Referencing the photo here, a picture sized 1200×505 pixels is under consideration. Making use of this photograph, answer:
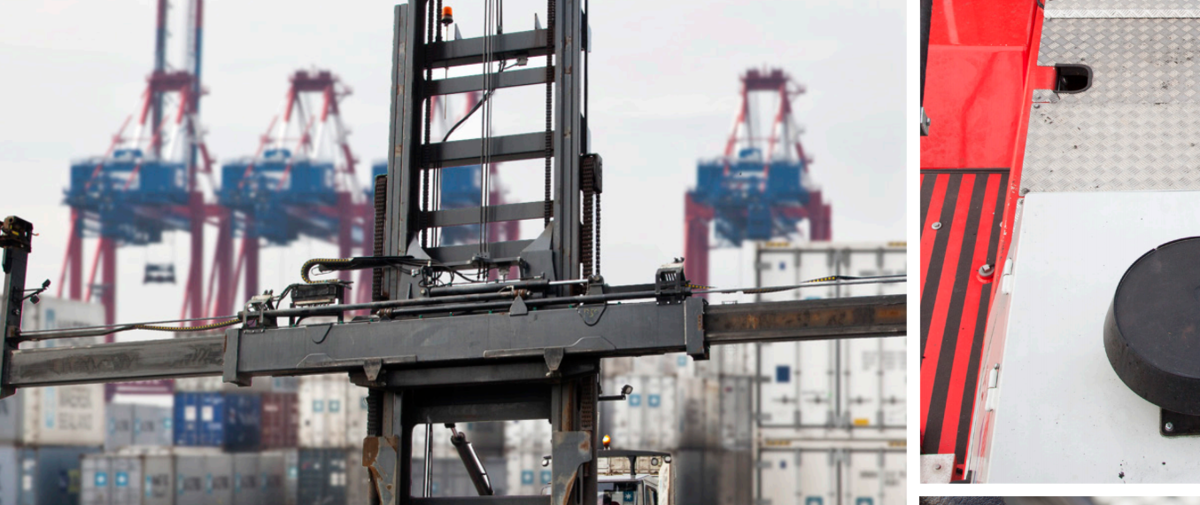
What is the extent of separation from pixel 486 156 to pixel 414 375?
165cm

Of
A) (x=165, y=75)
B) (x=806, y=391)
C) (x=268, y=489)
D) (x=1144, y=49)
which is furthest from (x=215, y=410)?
(x=1144, y=49)

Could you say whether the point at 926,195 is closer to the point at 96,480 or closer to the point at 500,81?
the point at 500,81

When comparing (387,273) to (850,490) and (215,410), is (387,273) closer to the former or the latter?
(850,490)

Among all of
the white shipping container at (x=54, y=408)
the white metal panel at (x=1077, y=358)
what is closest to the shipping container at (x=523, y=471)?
the white shipping container at (x=54, y=408)

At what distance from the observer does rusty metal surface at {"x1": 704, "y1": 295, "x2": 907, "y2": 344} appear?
6.74 metres

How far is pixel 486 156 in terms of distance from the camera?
8.34 meters

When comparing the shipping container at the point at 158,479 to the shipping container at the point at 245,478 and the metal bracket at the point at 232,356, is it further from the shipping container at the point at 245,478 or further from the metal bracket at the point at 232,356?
the metal bracket at the point at 232,356

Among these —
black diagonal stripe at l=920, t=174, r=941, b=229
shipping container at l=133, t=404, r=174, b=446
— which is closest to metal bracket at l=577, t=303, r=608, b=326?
black diagonal stripe at l=920, t=174, r=941, b=229

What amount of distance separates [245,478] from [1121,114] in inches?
1260

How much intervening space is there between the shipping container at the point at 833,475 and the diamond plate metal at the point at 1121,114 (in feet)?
62.9

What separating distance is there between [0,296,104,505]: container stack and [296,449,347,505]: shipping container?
6485 mm

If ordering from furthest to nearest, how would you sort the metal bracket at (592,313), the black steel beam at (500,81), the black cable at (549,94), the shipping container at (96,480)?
the shipping container at (96,480) < the black steel beam at (500,81) < the black cable at (549,94) < the metal bracket at (592,313)

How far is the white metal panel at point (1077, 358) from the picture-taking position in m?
3.47

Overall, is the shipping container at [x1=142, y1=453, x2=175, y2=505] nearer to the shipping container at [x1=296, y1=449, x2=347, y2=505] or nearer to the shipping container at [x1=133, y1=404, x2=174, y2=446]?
the shipping container at [x1=133, y1=404, x2=174, y2=446]
